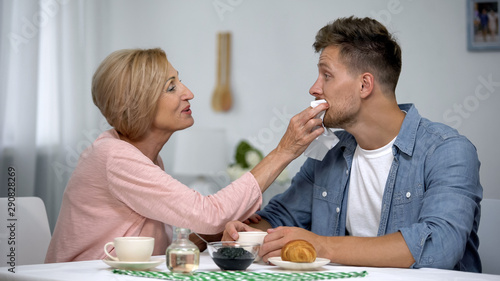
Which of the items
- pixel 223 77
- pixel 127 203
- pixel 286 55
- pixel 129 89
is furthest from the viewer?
pixel 223 77

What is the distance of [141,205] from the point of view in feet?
4.96

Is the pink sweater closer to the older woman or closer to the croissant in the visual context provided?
the older woman

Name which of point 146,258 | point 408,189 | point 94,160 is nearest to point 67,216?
point 94,160

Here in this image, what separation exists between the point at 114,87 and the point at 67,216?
0.39m

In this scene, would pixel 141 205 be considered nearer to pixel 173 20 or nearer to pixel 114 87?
pixel 114 87

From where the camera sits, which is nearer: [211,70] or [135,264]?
[135,264]

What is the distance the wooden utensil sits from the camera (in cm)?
354

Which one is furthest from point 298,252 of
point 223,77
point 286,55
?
point 223,77

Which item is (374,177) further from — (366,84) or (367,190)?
(366,84)

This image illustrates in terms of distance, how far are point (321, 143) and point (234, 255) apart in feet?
2.37

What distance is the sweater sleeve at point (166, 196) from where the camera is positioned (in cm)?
148

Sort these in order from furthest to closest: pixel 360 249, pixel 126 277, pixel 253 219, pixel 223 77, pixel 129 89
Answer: pixel 223 77, pixel 253 219, pixel 129 89, pixel 360 249, pixel 126 277

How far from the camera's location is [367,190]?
170 cm

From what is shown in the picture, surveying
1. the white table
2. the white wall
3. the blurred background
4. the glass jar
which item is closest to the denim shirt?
the white table
